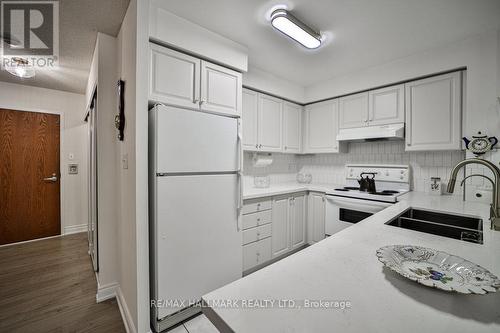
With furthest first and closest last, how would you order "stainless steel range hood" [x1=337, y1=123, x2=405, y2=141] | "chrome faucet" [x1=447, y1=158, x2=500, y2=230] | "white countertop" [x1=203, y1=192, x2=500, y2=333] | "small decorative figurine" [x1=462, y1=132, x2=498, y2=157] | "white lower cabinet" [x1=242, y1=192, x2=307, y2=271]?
"stainless steel range hood" [x1=337, y1=123, x2=405, y2=141] → "white lower cabinet" [x1=242, y1=192, x2=307, y2=271] → "small decorative figurine" [x1=462, y1=132, x2=498, y2=157] → "chrome faucet" [x1=447, y1=158, x2=500, y2=230] → "white countertop" [x1=203, y1=192, x2=500, y2=333]

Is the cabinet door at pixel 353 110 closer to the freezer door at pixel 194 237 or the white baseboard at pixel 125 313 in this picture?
the freezer door at pixel 194 237

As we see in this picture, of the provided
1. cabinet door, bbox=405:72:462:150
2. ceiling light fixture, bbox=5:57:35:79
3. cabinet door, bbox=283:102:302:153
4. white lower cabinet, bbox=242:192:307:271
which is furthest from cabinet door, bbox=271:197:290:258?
ceiling light fixture, bbox=5:57:35:79

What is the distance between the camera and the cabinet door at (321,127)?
3096 millimetres

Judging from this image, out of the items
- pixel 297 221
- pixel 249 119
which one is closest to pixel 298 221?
pixel 297 221

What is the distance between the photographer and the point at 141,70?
4.77ft

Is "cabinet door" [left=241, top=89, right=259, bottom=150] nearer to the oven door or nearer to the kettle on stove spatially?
the oven door

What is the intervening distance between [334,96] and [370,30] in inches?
45.1

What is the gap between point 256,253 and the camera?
7.75 feet

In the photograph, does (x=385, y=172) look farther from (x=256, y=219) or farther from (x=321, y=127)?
(x=256, y=219)

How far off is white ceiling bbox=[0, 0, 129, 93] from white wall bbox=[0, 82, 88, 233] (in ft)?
1.20

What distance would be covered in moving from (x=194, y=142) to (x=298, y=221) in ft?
6.14

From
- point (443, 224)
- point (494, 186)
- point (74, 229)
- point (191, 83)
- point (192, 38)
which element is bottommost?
point (74, 229)

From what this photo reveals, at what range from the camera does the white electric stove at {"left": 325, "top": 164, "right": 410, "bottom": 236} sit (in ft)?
7.55

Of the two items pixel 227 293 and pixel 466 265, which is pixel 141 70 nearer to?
pixel 227 293
